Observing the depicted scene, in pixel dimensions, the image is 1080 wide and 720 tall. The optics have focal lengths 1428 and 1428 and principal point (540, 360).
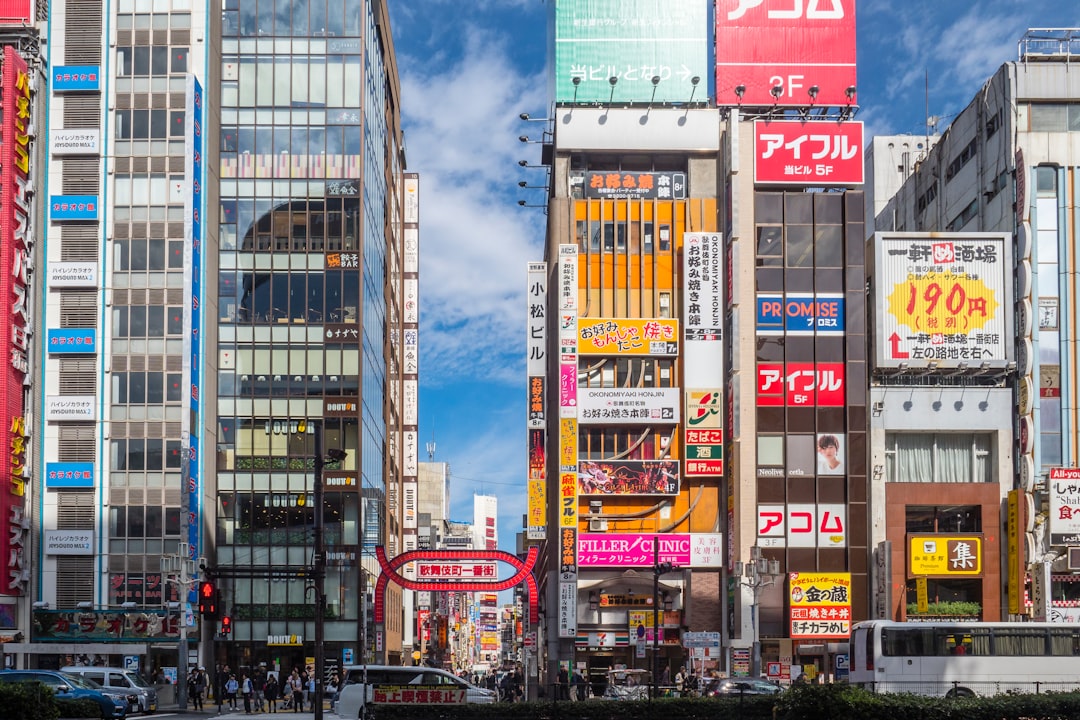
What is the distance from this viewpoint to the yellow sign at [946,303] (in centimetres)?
7912

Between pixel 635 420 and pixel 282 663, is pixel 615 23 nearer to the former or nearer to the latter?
pixel 635 420

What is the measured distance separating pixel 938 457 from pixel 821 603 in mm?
10927

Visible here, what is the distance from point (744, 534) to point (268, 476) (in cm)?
2905

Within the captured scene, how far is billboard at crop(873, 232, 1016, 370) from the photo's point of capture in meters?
79.0

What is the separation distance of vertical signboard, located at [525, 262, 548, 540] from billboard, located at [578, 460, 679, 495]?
155 inches

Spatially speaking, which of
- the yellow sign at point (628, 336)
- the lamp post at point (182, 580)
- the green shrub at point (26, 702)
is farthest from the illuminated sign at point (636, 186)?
the green shrub at point (26, 702)

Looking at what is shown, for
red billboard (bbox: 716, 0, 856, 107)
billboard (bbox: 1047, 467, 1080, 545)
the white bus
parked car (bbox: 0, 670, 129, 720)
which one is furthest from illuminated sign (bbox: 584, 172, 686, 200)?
parked car (bbox: 0, 670, 129, 720)

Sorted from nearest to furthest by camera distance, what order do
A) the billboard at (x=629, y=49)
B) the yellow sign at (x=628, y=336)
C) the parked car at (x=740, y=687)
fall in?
the parked car at (x=740, y=687), the yellow sign at (x=628, y=336), the billboard at (x=629, y=49)

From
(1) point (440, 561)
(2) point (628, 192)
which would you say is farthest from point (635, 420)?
(1) point (440, 561)

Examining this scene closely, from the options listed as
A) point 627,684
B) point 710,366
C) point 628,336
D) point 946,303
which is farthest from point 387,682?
point 946,303

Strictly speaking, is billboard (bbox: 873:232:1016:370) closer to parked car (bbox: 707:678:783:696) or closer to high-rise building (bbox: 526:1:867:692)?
high-rise building (bbox: 526:1:867:692)

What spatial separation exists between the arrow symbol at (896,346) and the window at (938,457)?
453 centimetres

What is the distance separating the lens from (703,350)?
80.9 meters

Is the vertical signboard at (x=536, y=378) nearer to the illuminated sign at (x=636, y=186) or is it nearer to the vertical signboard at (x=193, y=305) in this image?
the illuminated sign at (x=636, y=186)
